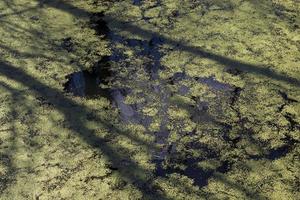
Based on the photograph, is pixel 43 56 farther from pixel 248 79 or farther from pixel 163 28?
pixel 248 79

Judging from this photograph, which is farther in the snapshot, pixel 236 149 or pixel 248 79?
pixel 248 79

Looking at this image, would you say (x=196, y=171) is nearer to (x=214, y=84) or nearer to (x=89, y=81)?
(x=214, y=84)

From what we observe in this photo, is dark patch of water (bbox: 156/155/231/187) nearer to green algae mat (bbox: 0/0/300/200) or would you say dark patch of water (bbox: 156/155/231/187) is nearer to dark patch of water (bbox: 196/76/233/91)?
green algae mat (bbox: 0/0/300/200)

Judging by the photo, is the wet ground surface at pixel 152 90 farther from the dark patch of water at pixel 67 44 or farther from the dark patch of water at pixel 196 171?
the dark patch of water at pixel 67 44

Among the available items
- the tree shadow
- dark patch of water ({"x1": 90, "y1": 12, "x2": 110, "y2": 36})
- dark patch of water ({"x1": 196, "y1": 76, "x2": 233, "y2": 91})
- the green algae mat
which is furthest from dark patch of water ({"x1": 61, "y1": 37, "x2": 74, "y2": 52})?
dark patch of water ({"x1": 196, "y1": 76, "x2": 233, "y2": 91})

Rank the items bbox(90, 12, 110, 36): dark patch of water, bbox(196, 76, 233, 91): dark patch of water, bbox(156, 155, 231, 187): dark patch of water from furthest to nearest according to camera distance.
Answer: bbox(90, 12, 110, 36): dark patch of water < bbox(196, 76, 233, 91): dark patch of water < bbox(156, 155, 231, 187): dark patch of water

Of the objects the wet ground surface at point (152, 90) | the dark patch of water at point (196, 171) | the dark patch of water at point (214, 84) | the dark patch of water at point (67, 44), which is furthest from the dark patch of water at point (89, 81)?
the dark patch of water at point (196, 171)

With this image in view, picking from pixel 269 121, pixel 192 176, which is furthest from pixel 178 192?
pixel 269 121

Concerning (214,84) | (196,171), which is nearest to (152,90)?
→ (214,84)
